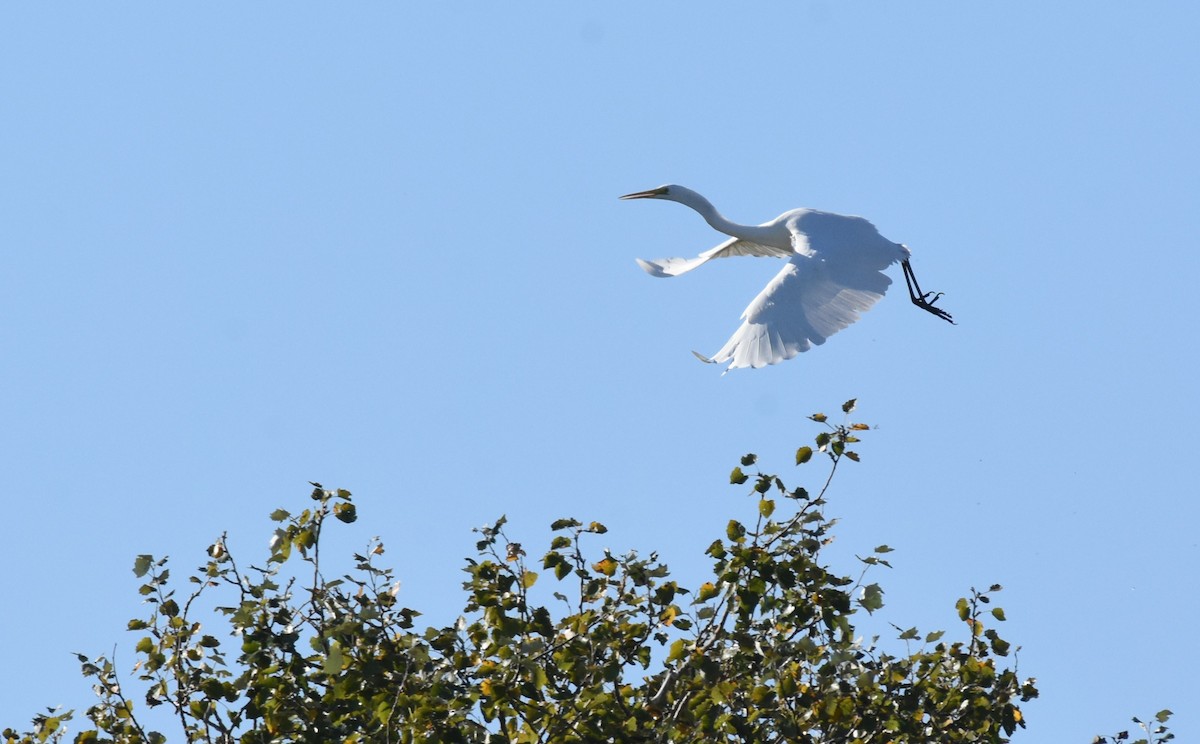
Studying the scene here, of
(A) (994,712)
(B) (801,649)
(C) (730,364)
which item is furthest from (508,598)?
(C) (730,364)

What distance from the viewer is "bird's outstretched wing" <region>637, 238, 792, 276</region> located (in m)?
15.9

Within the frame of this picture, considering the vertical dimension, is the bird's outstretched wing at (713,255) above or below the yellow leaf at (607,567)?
above

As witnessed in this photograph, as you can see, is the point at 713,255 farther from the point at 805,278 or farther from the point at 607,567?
the point at 607,567

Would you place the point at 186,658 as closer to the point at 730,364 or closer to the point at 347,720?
the point at 347,720

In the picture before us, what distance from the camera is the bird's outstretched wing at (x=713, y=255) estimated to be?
15.9m

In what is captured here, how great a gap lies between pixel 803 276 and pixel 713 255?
13.5 ft

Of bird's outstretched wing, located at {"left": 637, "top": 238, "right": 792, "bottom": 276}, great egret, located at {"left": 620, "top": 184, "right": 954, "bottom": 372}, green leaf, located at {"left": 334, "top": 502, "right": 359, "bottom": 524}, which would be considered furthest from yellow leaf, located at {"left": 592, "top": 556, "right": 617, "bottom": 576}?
bird's outstretched wing, located at {"left": 637, "top": 238, "right": 792, "bottom": 276}

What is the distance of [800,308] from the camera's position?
1235cm

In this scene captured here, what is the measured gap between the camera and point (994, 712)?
908 centimetres

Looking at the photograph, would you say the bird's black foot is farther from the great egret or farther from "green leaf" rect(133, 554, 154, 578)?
"green leaf" rect(133, 554, 154, 578)

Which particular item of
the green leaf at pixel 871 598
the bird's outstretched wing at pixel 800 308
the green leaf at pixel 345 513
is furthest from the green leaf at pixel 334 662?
the bird's outstretched wing at pixel 800 308

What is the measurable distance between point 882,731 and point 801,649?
2.63 feet

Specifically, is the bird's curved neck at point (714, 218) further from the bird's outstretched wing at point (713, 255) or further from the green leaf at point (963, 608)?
the green leaf at point (963, 608)

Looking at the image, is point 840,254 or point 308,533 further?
point 840,254
